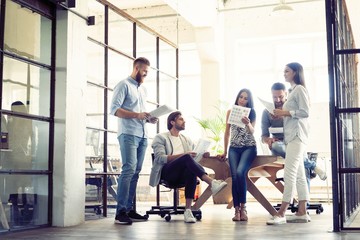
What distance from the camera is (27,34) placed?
4.18 metres

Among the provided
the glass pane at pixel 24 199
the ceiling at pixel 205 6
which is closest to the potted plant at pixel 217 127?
the ceiling at pixel 205 6

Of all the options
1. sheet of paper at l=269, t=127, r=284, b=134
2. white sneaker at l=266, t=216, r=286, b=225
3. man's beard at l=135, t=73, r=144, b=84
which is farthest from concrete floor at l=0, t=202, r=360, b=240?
man's beard at l=135, t=73, r=144, b=84

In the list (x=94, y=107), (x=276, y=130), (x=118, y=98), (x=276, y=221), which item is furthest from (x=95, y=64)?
(x=276, y=221)

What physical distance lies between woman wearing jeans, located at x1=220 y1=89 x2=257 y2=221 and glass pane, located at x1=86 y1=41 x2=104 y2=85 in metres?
1.49

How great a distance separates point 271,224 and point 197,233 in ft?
2.83

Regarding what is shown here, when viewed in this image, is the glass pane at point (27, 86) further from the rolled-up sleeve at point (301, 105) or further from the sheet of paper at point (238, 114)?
the rolled-up sleeve at point (301, 105)

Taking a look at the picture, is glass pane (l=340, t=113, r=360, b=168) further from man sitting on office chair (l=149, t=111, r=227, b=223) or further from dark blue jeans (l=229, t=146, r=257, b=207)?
man sitting on office chair (l=149, t=111, r=227, b=223)

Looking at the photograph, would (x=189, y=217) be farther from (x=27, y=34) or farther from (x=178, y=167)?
(x=27, y=34)

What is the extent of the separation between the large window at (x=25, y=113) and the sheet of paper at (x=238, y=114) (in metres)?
1.57

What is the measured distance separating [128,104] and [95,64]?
0.93 metres

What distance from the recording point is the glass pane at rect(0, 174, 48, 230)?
3.80 metres

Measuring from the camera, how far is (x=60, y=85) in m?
4.44

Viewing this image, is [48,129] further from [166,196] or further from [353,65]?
[166,196]

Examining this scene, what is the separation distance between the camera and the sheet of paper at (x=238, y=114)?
461 cm
